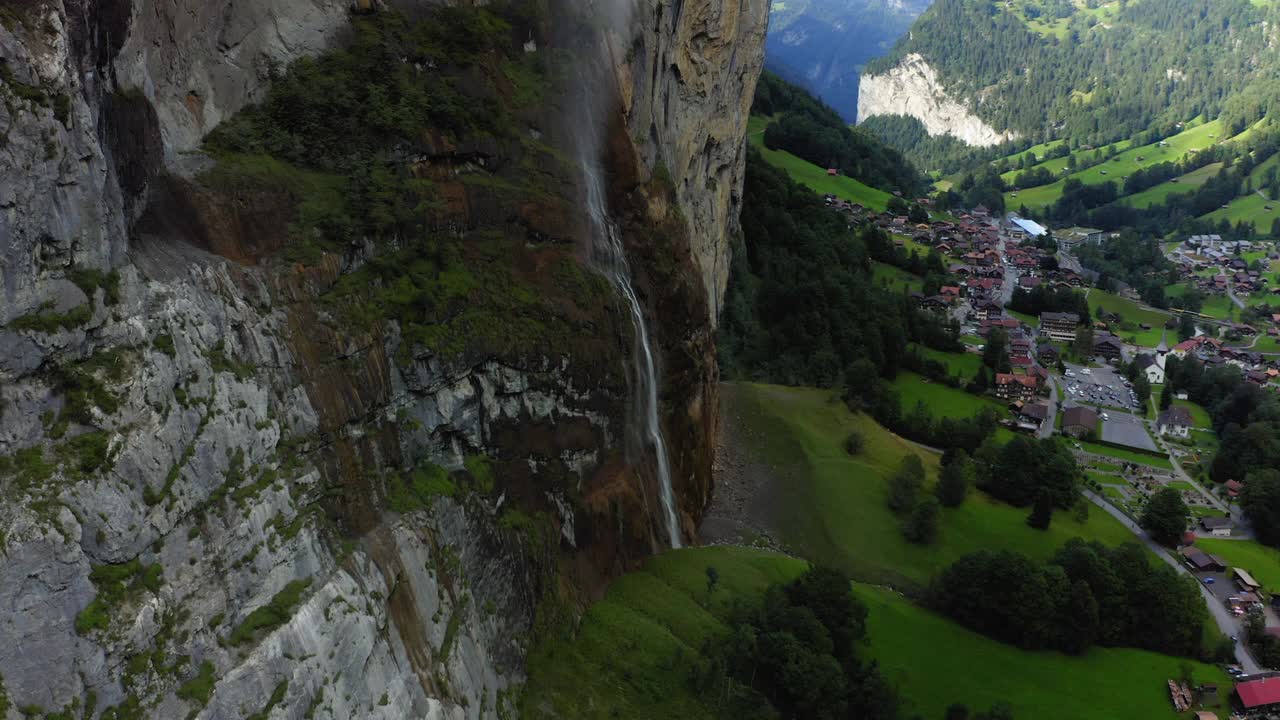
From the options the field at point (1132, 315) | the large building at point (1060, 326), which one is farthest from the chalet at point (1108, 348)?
the field at point (1132, 315)

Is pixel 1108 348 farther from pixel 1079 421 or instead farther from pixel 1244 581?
pixel 1244 581

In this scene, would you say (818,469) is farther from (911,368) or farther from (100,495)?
(100,495)

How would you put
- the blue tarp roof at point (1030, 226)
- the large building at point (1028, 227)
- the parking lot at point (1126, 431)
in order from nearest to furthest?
the parking lot at point (1126, 431) → the large building at point (1028, 227) → the blue tarp roof at point (1030, 226)

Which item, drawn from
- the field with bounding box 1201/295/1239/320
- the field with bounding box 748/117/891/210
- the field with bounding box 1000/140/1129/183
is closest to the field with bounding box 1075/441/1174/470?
the field with bounding box 1201/295/1239/320

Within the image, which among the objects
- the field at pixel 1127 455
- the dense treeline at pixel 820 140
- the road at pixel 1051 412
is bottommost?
the field at pixel 1127 455

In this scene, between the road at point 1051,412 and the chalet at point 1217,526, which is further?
the road at point 1051,412

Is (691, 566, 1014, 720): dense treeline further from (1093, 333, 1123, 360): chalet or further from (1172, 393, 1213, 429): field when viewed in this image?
(1093, 333, 1123, 360): chalet

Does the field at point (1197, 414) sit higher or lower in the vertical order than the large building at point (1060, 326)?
lower

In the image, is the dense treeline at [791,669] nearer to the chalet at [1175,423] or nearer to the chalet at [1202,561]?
the chalet at [1202,561]
